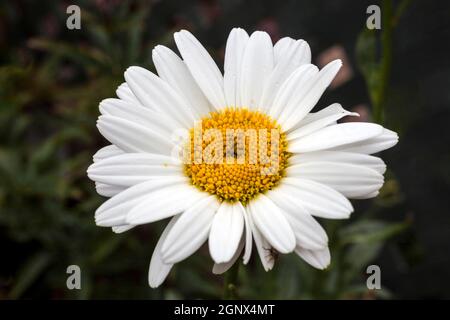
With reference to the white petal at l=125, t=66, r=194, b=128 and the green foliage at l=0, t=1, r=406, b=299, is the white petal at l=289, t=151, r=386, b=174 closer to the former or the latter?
the white petal at l=125, t=66, r=194, b=128

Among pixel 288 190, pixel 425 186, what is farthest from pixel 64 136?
pixel 425 186

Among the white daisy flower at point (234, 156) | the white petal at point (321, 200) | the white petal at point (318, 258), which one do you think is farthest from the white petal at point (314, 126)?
the white petal at point (318, 258)

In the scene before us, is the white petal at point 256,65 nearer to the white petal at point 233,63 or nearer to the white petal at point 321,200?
the white petal at point 233,63

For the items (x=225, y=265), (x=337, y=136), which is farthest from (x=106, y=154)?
(x=337, y=136)

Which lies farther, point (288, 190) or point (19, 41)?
point (19, 41)

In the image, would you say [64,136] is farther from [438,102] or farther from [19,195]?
A: [438,102]

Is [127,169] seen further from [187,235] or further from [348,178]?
[348,178]
